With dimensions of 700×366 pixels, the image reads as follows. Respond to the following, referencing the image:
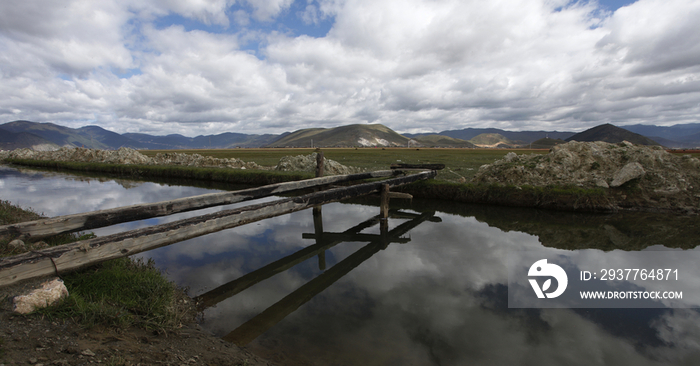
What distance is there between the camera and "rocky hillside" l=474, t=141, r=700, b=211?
1185cm

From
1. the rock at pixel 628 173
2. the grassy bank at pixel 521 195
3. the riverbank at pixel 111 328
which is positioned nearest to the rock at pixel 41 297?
the riverbank at pixel 111 328

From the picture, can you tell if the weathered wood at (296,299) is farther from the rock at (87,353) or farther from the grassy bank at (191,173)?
the grassy bank at (191,173)

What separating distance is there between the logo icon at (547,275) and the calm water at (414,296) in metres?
0.55

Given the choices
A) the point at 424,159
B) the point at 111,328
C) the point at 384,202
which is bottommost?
the point at 424,159

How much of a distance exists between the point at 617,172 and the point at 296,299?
14209mm

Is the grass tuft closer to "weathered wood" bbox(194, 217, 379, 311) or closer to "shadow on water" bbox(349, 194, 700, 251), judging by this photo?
"weathered wood" bbox(194, 217, 379, 311)

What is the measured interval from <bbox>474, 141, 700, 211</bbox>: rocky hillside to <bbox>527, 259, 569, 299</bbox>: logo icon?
25.0ft

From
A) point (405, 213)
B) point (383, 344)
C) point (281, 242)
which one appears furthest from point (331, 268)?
point (405, 213)

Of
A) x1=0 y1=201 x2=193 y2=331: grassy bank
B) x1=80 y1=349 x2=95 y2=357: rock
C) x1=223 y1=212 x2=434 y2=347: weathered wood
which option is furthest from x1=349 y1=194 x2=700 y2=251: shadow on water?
x1=80 y1=349 x2=95 y2=357: rock

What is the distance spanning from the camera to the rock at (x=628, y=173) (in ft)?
39.5

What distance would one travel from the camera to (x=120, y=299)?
398cm

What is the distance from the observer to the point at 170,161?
34594mm

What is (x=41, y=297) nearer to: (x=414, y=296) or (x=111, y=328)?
(x=111, y=328)

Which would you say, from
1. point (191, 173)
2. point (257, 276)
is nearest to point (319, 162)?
point (257, 276)
